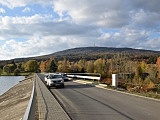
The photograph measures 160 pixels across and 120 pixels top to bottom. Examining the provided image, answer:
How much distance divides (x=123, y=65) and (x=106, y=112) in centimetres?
9613

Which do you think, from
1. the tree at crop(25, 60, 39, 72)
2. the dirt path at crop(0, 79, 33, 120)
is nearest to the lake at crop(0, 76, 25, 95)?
the dirt path at crop(0, 79, 33, 120)

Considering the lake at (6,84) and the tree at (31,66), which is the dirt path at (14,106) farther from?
the tree at (31,66)

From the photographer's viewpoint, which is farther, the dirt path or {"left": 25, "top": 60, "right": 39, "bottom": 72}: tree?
{"left": 25, "top": 60, "right": 39, "bottom": 72}: tree

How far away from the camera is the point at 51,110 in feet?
46.5

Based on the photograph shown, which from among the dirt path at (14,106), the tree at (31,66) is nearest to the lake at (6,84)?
the dirt path at (14,106)

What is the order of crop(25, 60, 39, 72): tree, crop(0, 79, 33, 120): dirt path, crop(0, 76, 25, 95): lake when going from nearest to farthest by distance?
1. crop(0, 79, 33, 120): dirt path
2. crop(0, 76, 25, 95): lake
3. crop(25, 60, 39, 72): tree

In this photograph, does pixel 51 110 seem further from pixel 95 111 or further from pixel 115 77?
pixel 115 77

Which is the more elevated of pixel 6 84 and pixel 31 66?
pixel 31 66

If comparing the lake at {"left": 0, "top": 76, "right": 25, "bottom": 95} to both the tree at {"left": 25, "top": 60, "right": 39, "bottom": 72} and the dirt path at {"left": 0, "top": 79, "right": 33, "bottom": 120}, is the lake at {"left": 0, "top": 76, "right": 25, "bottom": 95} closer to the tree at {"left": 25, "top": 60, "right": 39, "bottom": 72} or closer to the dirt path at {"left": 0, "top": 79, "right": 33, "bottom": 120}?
the dirt path at {"left": 0, "top": 79, "right": 33, "bottom": 120}

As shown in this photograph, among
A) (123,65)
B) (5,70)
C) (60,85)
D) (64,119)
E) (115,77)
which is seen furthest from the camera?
(5,70)

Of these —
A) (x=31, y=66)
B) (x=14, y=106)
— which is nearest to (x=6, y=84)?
(x=14, y=106)

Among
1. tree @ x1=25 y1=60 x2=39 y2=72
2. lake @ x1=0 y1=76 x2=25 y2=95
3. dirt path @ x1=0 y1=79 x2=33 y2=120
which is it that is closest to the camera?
dirt path @ x1=0 y1=79 x2=33 y2=120

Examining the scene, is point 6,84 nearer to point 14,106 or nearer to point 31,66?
point 14,106

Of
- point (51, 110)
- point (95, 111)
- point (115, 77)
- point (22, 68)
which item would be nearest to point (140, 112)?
point (95, 111)
